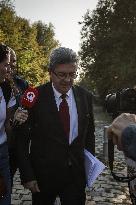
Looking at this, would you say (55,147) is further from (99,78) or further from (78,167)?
(99,78)

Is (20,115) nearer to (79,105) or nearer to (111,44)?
(79,105)

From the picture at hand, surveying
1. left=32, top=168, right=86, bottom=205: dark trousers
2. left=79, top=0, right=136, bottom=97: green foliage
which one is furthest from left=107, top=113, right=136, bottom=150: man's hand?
left=79, top=0, right=136, bottom=97: green foliage

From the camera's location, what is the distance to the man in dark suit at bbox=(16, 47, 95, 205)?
13.6ft

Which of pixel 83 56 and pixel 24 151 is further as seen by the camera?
pixel 83 56

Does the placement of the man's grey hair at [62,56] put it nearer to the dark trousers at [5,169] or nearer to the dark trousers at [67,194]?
the dark trousers at [5,169]

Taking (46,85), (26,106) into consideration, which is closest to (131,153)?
(26,106)

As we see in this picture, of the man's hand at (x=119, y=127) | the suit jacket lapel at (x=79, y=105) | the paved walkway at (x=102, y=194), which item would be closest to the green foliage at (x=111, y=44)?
the paved walkway at (x=102, y=194)

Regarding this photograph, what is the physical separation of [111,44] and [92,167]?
3117cm

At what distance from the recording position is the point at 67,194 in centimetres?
417

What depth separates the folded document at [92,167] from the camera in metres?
4.24

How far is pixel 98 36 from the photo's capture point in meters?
35.2

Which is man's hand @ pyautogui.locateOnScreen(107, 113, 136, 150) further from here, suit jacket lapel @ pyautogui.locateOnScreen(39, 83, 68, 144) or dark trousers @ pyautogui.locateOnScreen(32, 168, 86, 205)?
dark trousers @ pyautogui.locateOnScreen(32, 168, 86, 205)

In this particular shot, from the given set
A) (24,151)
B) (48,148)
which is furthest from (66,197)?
(24,151)

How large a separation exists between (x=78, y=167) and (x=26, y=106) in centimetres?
86
